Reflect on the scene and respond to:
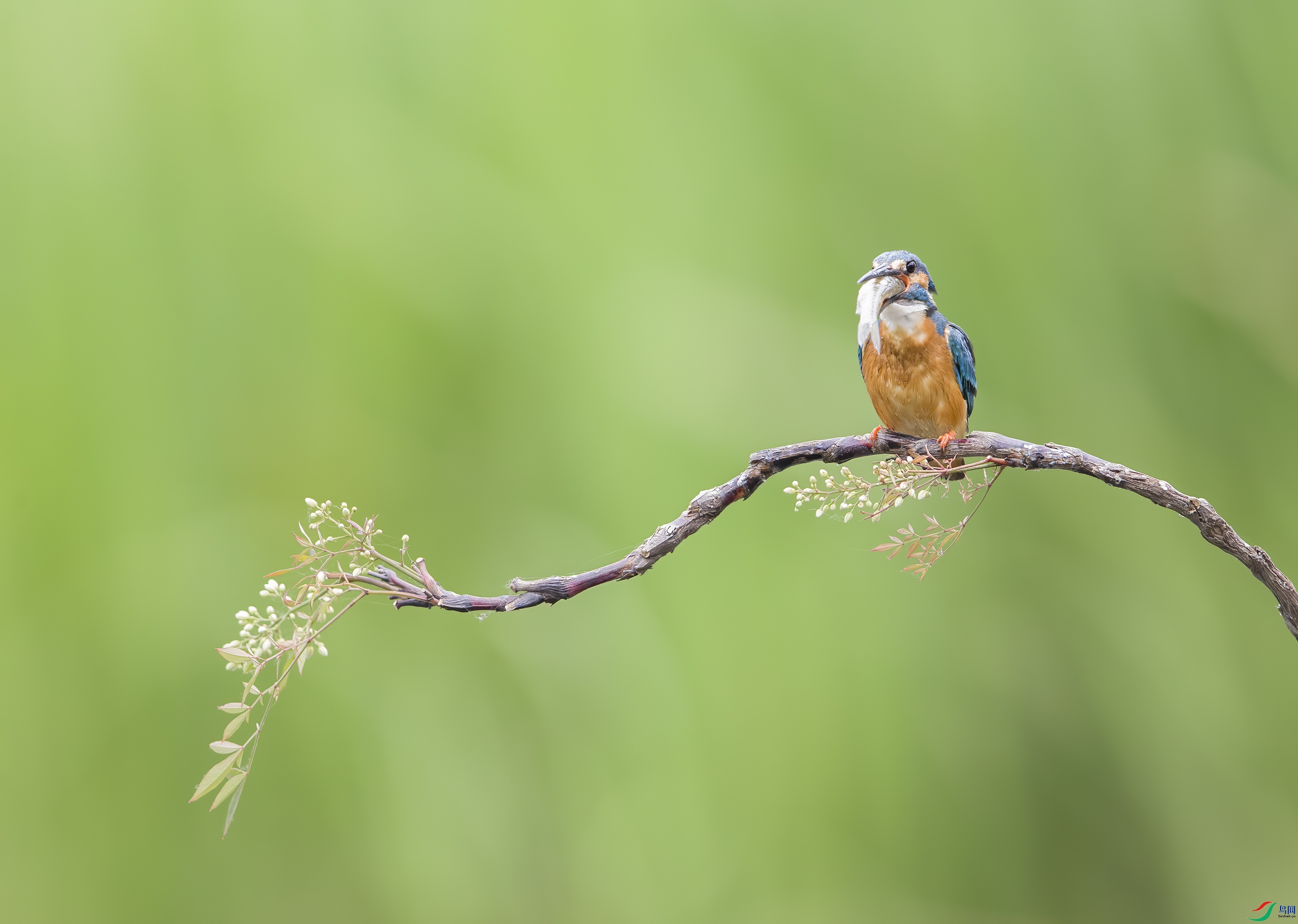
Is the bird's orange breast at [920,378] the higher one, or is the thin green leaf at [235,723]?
the bird's orange breast at [920,378]

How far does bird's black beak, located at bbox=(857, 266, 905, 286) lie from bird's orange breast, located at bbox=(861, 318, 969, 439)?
8 centimetres

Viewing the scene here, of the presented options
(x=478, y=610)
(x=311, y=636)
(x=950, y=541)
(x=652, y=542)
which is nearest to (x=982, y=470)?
(x=950, y=541)

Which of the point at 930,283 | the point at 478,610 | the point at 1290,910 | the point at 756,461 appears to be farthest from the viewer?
the point at 1290,910

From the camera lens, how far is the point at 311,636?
32.9 inches

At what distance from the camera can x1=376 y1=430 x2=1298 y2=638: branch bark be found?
2.54 ft

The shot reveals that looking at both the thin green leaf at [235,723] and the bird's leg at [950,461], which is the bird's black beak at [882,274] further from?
the thin green leaf at [235,723]

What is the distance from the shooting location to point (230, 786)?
81cm

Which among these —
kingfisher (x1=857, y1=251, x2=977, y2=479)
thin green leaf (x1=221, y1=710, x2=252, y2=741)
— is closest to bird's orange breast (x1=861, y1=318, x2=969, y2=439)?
kingfisher (x1=857, y1=251, x2=977, y2=479)

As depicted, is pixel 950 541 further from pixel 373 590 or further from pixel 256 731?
pixel 256 731

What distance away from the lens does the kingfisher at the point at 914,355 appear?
→ 1.03 m

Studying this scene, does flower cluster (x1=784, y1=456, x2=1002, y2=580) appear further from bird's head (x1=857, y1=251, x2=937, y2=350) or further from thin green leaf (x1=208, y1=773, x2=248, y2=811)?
thin green leaf (x1=208, y1=773, x2=248, y2=811)

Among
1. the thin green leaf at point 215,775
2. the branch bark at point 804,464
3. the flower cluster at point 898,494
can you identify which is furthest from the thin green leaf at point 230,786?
the flower cluster at point 898,494

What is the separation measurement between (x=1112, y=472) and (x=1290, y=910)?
1.06 metres

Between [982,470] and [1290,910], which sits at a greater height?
[982,470]
